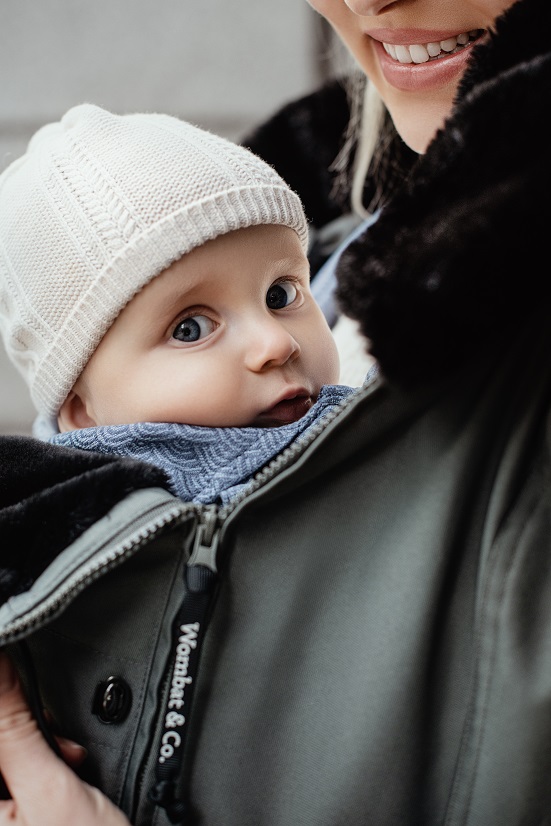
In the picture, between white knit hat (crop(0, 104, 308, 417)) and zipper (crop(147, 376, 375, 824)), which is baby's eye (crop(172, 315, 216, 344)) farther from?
zipper (crop(147, 376, 375, 824))

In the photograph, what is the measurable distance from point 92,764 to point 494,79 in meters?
0.73

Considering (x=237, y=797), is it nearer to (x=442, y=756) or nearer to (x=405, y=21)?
(x=442, y=756)

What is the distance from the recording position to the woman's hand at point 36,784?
76 cm

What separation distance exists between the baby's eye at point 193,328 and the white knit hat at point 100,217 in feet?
0.22

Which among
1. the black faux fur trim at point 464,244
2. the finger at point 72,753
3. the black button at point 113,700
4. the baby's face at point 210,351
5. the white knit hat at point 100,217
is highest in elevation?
the black faux fur trim at point 464,244

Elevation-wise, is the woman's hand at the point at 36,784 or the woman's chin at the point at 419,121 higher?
the woman's chin at the point at 419,121

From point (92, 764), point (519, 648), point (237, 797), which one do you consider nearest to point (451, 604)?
point (519, 648)

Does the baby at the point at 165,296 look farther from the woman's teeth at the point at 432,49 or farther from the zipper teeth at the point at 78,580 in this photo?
the woman's teeth at the point at 432,49

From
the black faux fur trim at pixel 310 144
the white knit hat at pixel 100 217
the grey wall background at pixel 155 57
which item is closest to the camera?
the white knit hat at pixel 100 217

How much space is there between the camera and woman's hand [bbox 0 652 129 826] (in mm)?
765

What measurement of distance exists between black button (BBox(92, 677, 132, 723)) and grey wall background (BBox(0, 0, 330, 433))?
2322 mm

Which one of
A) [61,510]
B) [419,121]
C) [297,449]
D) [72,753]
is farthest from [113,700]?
[419,121]

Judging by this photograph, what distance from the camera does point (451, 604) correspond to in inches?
28.8

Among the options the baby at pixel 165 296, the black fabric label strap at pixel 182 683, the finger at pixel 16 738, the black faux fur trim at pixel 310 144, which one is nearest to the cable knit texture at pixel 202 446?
the baby at pixel 165 296
